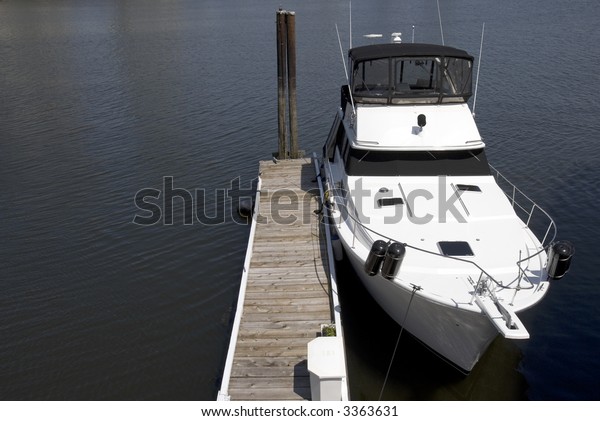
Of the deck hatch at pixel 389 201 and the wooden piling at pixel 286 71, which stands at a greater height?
the wooden piling at pixel 286 71

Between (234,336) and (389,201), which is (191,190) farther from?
(234,336)

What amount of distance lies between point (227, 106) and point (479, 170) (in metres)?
16.7

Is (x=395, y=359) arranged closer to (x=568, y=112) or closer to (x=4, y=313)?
(x=4, y=313)

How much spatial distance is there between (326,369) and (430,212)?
15.1 feet

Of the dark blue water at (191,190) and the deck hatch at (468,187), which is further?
the deck hatch at (468,187)

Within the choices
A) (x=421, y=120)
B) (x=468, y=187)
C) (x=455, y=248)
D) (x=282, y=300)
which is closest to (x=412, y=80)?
(x=421, y=120)

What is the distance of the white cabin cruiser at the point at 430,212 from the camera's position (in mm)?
8891

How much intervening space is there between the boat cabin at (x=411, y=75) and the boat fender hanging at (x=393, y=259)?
17.8 ft

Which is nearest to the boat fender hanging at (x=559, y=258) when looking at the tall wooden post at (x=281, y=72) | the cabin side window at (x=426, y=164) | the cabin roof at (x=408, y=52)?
the cabin side window at (x=426, y=164)

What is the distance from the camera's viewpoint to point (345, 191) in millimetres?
12539

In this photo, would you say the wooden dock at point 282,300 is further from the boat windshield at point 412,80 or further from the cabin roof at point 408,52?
the cabin roof at point 408,52

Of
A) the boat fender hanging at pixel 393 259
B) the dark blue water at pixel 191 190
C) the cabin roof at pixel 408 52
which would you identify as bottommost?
the dark blue water at pixel 191 190

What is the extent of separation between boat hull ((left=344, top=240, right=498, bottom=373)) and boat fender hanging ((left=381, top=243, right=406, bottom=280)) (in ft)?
1.17
